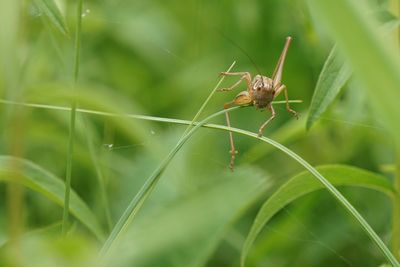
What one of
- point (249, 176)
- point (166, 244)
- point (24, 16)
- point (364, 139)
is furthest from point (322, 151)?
point (24, 16)

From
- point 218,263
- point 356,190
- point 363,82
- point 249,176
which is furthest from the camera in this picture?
point 356,190

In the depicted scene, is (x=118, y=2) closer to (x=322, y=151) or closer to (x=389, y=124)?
Result: (x=322, y=151)

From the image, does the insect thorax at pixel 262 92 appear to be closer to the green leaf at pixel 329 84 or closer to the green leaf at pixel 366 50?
the green leaf at pixel 329 84

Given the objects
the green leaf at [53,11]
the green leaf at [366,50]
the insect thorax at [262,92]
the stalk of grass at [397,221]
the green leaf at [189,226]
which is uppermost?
the green leaf at [53,11]

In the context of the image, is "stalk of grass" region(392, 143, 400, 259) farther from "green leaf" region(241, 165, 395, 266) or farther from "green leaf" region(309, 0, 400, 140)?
"green leaf" region(309, 0, 400, 140)

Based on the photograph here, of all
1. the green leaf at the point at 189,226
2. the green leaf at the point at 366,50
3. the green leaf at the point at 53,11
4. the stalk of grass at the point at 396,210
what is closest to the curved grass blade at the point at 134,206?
the green leaf at the point at 189,226

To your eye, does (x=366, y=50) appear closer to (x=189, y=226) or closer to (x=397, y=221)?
(x=189, y=226)

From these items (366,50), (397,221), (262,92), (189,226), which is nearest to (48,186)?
(189,226)
